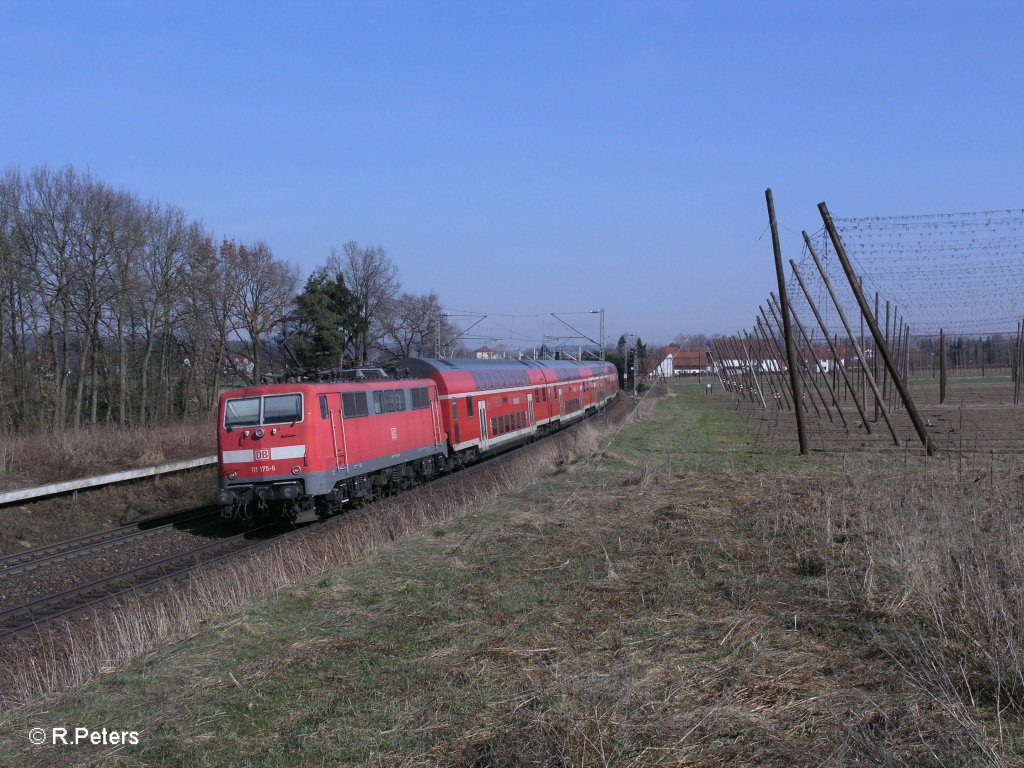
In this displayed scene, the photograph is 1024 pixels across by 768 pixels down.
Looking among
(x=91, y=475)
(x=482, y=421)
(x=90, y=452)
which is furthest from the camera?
(x=482, y=421)

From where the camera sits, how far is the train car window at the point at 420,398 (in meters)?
21.7

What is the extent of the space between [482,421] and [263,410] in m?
12.2

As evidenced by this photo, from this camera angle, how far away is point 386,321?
6688 centimetres

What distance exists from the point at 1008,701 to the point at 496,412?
80.8 feet

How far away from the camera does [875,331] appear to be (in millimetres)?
17344

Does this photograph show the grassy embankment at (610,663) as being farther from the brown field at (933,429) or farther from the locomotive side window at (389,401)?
the locomotive side window at (389,401)

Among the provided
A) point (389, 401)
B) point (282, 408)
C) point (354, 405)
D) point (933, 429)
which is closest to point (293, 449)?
point (282, 408)

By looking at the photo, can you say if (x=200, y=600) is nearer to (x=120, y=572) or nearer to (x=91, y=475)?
(x=120, y=572)

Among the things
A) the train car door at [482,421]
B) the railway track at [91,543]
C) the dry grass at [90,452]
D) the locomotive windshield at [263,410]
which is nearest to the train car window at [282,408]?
the locomotive windshield at [263,410]

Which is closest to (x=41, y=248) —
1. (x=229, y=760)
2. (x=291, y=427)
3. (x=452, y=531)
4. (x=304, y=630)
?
(x=291, y=427)

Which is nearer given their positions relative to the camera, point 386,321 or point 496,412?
point 496,412

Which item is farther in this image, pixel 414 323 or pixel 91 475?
pixel 414 323

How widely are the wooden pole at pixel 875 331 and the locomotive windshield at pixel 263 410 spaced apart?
11135 millimetres

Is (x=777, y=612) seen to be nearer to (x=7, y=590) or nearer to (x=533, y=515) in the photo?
(x=533, y=515)
